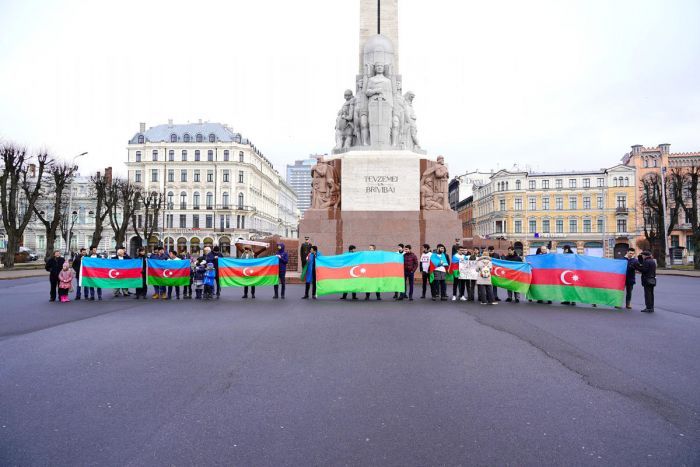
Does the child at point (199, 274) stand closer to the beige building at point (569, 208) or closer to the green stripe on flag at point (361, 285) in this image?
the green stripe on flag at point (361, 285)

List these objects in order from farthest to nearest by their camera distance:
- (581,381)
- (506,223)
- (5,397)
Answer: (506,223)
(581,381)
(5,397)

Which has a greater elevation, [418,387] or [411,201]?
[411,201]

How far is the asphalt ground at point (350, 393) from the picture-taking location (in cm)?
431

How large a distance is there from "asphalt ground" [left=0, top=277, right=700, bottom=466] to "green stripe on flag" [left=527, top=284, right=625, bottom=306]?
10.6 ft

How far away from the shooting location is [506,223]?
88188mm

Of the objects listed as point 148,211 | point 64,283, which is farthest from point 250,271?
point 148,211

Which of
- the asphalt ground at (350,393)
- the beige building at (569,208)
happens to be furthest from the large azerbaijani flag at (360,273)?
the beige building at (569,208)

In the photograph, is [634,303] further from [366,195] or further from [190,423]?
[190,423]

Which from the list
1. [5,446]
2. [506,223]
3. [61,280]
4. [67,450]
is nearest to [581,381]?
[67,450]

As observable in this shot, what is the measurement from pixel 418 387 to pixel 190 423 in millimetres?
2514

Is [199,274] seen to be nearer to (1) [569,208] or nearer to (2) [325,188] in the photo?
(2) [325,188]

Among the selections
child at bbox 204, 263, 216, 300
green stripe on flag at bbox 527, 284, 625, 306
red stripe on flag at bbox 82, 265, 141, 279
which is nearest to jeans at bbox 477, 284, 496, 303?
green stripe on flag at bbox 527, 284, 625, 306

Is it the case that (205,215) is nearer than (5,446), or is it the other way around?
(5,446)

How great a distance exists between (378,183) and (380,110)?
11.2 feet
